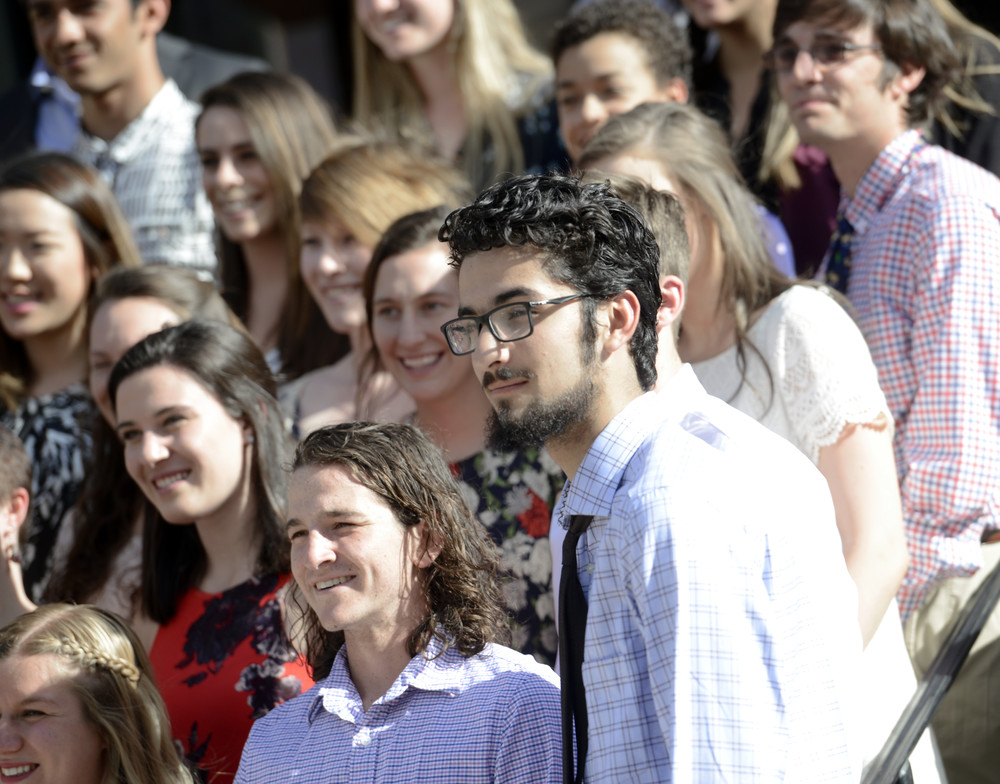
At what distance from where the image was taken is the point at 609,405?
199 centimetres

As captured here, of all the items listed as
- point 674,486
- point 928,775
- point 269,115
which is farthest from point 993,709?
point 269,115

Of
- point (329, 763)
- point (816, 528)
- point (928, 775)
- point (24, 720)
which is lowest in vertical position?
point (928, 775)

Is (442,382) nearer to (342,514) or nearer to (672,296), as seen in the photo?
(342,514)

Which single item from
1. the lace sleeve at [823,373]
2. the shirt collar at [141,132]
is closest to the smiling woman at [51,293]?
the shirt collar at [141,132]

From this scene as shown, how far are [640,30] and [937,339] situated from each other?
5.32 ft

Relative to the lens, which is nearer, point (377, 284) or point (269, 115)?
point (377, 284)

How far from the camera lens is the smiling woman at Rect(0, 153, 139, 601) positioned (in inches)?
163

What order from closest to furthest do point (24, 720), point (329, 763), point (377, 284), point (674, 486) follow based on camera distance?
1. point (674, 486)
2. point (329, 763)
3. point (24, 720)
4. point (377, 284)

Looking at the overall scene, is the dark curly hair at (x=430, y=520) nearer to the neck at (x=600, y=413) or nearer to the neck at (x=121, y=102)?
the neck at (x=600, y=413)

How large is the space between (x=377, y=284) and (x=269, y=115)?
129 cm

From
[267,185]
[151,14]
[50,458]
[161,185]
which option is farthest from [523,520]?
[151,14]

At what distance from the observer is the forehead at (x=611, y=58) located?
13.5 ft

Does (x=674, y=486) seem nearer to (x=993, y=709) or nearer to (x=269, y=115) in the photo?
(x=993, y=709)

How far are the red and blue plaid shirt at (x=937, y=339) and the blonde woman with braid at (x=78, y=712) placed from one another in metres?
1.78
